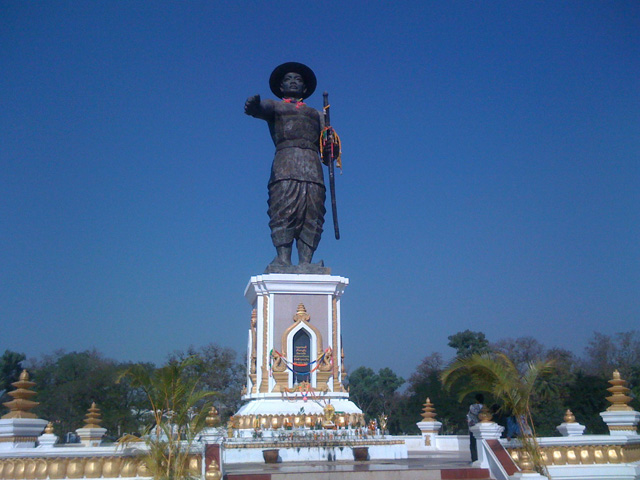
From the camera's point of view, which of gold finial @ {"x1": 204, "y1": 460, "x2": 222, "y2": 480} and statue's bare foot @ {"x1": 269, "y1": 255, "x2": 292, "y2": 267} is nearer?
gold finial @ {"x1": 204, "y1": 460, "x2": 222, "y2": 480}

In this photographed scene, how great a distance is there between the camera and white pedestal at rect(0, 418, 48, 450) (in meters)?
8.39

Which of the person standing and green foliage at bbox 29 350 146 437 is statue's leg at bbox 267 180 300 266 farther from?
green foliage at bbox 29 350 146 437

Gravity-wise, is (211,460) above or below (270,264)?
below

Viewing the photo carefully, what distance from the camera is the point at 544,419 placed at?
19891mm

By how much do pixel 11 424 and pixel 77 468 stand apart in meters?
1.43

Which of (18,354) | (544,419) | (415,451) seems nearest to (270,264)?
(415,451)

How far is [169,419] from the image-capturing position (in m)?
7.79

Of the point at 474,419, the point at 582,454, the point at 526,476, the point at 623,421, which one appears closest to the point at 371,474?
the point at 526,476

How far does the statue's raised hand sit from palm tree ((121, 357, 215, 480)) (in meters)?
7.87

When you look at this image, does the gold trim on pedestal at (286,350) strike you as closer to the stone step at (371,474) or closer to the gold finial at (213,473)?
the stone step at (371,474)

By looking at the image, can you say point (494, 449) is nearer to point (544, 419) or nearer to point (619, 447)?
point (619, 447)

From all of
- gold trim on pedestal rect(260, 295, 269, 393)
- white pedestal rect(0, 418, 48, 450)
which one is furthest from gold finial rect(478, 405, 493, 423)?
white pedestal rect(0, 418, 48, 450)

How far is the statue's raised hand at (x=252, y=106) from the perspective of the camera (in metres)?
14.1

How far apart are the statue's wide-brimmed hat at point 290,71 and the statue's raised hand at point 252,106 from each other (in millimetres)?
1456
